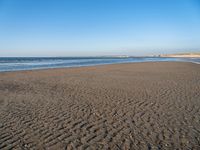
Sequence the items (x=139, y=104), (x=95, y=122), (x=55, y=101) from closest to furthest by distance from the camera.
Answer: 1. (x=95, y=122)
2. (x=139, y=104)
3. (x=55, y=101)

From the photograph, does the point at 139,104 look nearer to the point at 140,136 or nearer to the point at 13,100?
the point at 140,136

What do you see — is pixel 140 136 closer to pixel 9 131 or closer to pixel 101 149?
pixel 101 149

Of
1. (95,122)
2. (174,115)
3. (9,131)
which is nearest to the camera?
(9,131)

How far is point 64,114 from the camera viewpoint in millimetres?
6367

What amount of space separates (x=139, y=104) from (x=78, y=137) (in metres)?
3.80

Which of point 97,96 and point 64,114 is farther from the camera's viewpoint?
point 97,96

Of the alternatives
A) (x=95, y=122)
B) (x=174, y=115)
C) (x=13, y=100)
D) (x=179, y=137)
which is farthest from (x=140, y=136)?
(x=13, y=100)

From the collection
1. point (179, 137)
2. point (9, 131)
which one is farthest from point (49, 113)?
point (179, 137)

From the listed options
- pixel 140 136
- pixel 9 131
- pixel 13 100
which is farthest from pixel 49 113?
pixel 140 136

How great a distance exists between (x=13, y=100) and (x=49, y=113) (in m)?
3.14

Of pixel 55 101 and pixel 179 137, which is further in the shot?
pixel 55 101

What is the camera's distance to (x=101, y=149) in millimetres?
4023

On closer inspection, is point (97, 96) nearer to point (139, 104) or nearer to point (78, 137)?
point (139, 104)

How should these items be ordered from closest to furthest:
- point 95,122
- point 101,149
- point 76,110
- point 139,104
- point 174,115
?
point 101,149 < point 95,122 < point 174,115 < point 76,110 < point 139,104
